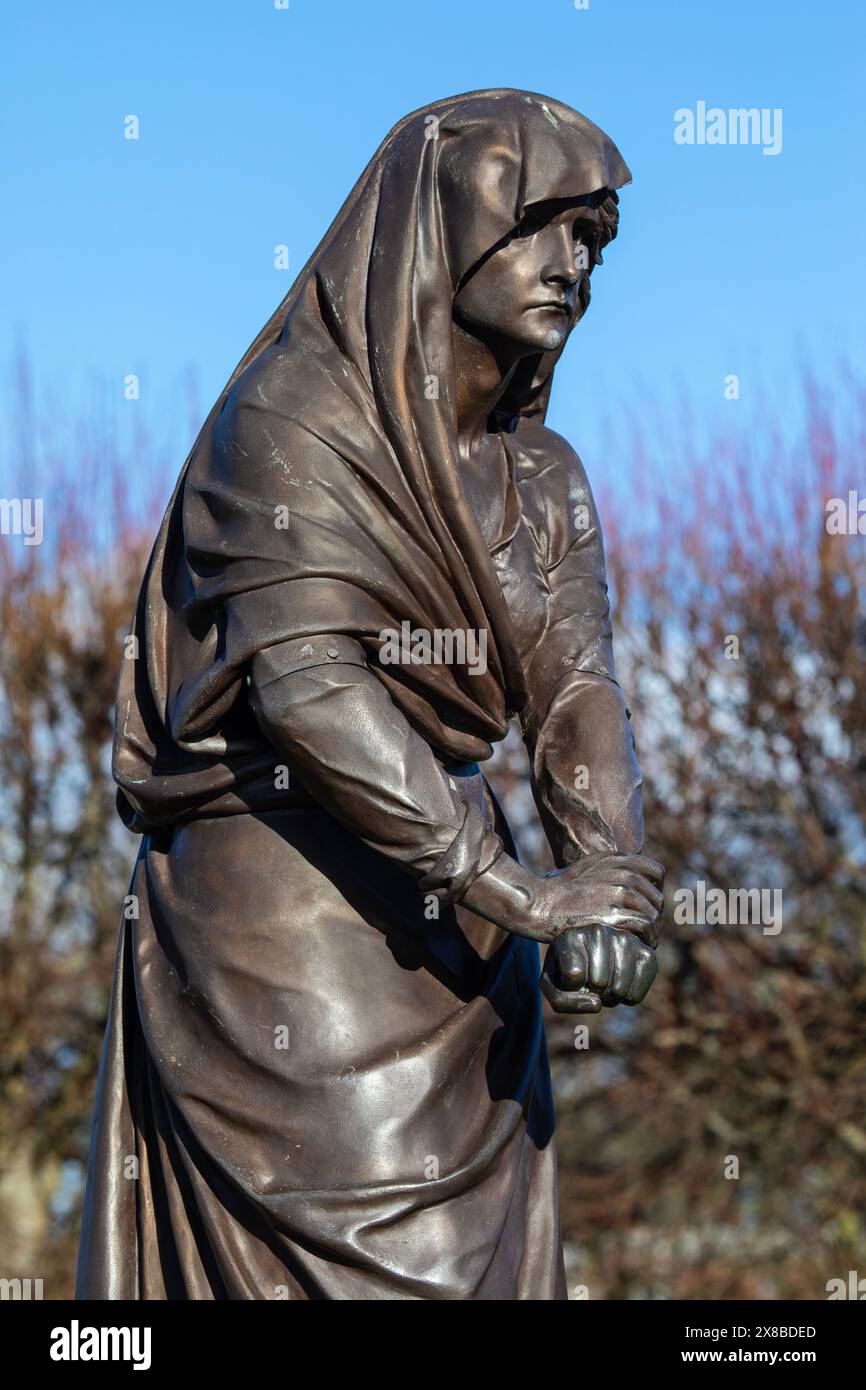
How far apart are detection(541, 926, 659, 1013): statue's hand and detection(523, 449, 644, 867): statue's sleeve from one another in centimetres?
43

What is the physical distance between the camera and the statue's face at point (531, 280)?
10.6ft

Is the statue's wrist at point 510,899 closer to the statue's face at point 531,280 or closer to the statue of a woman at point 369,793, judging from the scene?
the statue of a woman at point 369,793

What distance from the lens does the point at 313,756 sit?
2.96 meters

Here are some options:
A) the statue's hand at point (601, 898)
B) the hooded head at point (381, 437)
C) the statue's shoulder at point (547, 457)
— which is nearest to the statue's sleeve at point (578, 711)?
the statue's shoulder at point (547, 457)

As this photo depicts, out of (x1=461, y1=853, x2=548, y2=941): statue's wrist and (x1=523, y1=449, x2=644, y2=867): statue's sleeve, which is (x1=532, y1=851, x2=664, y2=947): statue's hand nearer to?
(x1=461, y1=853, x2=548, y2=941): statue's wrist

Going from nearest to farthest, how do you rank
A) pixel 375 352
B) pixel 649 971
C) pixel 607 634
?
pixel 649 971
pixel 375 352
pixel 607 634

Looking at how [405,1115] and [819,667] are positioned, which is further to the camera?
[819,667]

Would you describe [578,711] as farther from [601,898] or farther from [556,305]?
[556,305]

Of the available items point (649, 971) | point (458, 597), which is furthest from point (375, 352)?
point (649, 971)

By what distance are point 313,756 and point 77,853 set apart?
11828mm

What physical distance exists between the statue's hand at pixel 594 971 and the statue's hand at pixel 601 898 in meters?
0.03

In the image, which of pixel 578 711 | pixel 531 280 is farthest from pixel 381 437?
pixel 578 711

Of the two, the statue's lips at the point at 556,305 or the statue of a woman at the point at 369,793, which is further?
the statue's lips at the point at 556,305

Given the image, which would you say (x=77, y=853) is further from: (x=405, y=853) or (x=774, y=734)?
(x=405, y=853)
